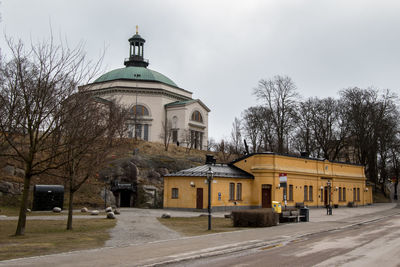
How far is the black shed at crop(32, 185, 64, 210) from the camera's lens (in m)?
30.9

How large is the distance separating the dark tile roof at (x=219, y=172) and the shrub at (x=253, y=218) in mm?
13628

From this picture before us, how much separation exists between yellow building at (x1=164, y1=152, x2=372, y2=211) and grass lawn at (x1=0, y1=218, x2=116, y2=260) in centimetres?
1497

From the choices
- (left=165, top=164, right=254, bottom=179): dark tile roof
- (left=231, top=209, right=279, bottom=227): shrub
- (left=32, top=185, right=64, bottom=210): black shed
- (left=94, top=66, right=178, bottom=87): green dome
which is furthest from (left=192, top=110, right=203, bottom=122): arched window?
(left=231, top=209, right=279, bottom=227): shrub

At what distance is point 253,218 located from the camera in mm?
21312

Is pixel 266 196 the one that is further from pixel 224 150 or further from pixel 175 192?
pixel 224 150

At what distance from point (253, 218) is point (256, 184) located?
59.2 feet

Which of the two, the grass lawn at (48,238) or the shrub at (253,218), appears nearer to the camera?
the grass lawn at (48,238)

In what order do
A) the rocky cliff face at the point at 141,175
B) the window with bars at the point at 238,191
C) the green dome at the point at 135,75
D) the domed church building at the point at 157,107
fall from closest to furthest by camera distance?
the window with bars at the point at 238,191
the rocky cliff face at the point at 141,175
the domed church building at the point at 157,107
the green dome at the point at 135,75

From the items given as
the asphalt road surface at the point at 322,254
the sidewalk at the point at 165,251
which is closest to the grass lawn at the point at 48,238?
the sidewalk at the point at 165,251

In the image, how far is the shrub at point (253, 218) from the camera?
69.8 ft

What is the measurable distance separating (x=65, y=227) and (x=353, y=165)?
40.7m

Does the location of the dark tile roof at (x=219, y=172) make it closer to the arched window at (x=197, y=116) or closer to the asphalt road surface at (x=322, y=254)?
the asphalt road surface at (x=322, y=254)

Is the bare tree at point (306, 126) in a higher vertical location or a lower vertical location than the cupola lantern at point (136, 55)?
lower

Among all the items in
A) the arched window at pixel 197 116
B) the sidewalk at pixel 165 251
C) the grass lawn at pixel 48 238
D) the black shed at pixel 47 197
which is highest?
the arched window at pixel 197 116
